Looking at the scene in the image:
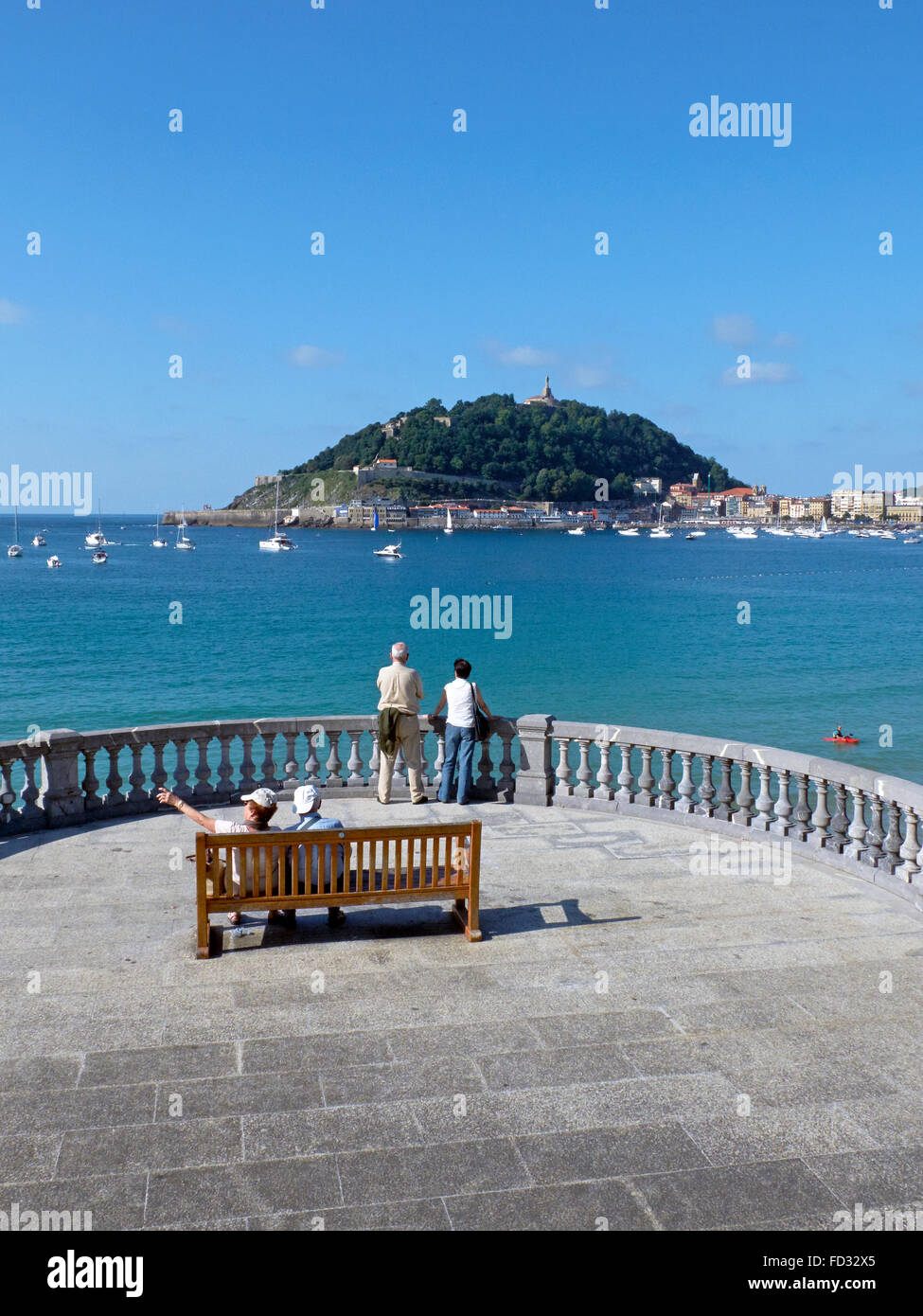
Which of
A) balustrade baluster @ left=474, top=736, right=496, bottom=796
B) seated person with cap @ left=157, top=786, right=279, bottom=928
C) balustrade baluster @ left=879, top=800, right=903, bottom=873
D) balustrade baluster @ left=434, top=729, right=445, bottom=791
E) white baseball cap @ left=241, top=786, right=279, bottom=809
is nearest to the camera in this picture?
seated person with cap @ left=157, top=786, right=279, bottom=928

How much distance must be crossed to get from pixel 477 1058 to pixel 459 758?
19.0ft

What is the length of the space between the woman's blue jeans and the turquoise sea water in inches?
861

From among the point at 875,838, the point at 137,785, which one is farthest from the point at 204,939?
the point at 875,838

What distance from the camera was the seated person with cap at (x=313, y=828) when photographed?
7.65 m

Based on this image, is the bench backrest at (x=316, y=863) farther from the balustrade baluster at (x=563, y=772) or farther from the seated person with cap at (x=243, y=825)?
the balustrade baluster at (x=563, y=772)

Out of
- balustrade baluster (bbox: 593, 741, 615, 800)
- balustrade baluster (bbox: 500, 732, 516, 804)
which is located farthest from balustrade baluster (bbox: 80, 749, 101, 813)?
balustrade baluster (bbox: 593, 741, 615, 800)

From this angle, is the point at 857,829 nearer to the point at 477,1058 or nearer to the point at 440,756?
the point at 440,756

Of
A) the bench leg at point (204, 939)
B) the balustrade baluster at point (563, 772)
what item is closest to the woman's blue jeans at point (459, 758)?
the balustrade baluster at point (563, 772)

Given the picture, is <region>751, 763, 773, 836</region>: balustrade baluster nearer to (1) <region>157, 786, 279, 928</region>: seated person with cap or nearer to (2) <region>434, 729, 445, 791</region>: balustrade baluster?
(2) <region>434, 729, 445, 791</region>: balustrade baluster

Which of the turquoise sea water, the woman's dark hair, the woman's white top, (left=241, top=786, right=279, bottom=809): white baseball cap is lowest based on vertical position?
the turquoise sea water

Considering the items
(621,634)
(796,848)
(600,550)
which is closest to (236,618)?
(621,634)

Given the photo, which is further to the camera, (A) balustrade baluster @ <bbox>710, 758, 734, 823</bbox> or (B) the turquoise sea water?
(B) the turquoise sea water

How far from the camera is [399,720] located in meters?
11.6

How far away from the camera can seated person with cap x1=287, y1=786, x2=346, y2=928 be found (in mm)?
7652
